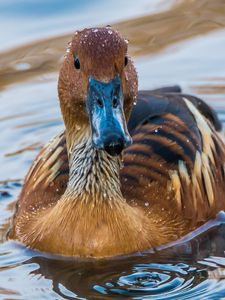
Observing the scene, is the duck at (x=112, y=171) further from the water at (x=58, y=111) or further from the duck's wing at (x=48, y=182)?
the water at (x=58, y=111)

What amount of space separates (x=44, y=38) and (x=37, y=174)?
3.99 m

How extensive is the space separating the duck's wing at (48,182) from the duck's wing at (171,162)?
1.72 feet

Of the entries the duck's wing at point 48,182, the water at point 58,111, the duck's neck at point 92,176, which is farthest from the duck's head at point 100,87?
the water at point 58,111

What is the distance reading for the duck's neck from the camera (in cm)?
920

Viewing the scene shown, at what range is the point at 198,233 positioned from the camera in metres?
9.66

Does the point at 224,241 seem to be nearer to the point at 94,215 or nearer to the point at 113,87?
the point at 94,215

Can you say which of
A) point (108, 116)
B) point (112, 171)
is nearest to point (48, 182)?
point (112, 171)

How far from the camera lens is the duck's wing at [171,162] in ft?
31.3

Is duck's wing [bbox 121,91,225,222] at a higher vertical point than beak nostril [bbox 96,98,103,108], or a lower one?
lower

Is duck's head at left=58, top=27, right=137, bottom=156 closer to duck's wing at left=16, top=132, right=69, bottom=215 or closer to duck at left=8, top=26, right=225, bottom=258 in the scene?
duck at left=8, top=26, right=225, bottom=258

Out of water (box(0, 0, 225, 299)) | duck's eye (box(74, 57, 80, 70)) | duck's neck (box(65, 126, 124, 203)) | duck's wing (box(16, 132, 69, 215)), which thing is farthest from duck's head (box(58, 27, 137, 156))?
water (box(0, 0, 225, 299))

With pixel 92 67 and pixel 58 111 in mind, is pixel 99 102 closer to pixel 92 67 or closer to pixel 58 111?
pixel 92 67

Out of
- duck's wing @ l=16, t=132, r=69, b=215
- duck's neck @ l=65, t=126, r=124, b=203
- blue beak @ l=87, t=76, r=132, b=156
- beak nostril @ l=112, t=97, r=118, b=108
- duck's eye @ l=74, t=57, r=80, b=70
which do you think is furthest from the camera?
duck's wing @ l=16, t=132, r=69, b=215

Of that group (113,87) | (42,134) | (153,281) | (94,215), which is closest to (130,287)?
(153,281)
